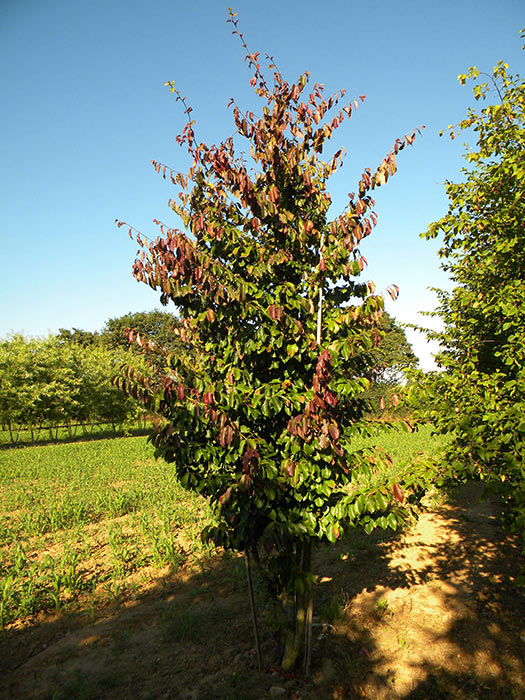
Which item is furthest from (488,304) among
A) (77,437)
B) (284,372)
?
(77,437)

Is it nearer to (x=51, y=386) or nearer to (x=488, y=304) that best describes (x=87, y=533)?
(x=488, y=304)

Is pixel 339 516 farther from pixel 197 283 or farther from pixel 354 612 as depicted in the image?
pixel 354 612

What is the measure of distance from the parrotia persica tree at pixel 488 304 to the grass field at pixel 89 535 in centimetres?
58

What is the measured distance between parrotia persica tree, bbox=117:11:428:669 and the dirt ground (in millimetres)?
738

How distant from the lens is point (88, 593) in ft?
21.4

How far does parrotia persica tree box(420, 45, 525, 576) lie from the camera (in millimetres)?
3957

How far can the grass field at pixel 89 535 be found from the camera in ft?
21.1

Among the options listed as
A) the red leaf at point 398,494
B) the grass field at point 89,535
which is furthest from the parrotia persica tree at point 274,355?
the grass field at point 89,535

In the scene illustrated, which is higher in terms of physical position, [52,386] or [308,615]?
[52,386]

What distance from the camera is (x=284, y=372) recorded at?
390cm

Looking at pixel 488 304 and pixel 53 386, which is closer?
pixel 488 304

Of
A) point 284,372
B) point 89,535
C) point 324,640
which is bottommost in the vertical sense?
point 324,640

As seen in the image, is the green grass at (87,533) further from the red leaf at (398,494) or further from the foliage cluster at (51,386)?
the foliage cluster at (51,386)

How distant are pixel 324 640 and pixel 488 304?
5.02 meters
